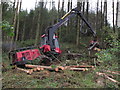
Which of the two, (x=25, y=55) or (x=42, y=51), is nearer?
(x=25, y=55)

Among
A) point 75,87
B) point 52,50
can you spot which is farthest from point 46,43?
point 75,87

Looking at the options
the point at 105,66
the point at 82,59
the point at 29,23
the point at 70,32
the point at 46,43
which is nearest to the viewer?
the point at 105,66

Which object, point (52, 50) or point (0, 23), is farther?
point (52, 50)

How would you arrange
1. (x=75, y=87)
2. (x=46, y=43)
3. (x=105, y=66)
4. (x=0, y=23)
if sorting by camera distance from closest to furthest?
(x=0, y=23) < (x=75, y=87) < (x=105, y=66) < (x=46, y=43)

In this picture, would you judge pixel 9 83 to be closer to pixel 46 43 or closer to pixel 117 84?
pixel 117 84

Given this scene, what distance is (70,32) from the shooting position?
67.9ft

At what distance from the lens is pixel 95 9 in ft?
73.3

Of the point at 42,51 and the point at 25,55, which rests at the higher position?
the point at 42,51

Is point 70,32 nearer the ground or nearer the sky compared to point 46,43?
nearer the sky

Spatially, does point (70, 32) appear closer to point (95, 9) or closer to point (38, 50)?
point (95, 9)

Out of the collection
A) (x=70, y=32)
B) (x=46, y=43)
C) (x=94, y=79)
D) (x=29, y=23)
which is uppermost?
(x=29, y=23)

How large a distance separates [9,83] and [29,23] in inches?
1088

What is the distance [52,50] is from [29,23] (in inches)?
941

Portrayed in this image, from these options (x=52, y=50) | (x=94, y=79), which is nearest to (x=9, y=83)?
(x=94, y=79)
